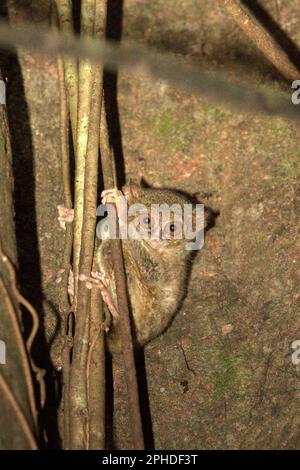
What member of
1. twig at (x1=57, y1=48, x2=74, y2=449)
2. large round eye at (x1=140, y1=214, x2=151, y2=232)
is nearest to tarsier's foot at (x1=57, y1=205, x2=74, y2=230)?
twig at (x1=57, y1=48, x2=74, y2=449)

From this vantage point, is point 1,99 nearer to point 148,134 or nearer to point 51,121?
point 51,121

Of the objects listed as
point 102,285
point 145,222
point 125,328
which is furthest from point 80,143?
point 125,328

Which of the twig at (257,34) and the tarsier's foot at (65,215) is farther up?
the twig at (257,34)

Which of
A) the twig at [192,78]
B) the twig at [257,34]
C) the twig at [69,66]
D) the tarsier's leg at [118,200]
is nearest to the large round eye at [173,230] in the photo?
the tarsier's leg at [118,200]

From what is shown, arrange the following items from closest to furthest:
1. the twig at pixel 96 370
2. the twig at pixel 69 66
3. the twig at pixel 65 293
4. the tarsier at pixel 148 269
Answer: the twig at pixel 96 370 < the twig at pixel 65 293 < the tarsier at pixel 148 269 < the twig at pixel 69 66

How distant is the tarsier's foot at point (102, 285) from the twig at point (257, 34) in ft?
5.94

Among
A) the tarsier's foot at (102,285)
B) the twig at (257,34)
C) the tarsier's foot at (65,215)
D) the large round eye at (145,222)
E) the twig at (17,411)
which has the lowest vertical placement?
the twig at (17,411)

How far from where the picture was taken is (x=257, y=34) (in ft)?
11.6

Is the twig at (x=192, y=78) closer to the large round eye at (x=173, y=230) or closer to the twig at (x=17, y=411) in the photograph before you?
the large round eye at (x=173, y=230)

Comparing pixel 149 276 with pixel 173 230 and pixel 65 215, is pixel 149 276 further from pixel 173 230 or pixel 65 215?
pixel 65 215

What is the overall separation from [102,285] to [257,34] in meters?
1.87

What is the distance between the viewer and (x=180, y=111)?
17.2 feet

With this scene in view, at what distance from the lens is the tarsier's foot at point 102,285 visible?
3468mm

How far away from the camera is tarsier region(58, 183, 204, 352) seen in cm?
380
